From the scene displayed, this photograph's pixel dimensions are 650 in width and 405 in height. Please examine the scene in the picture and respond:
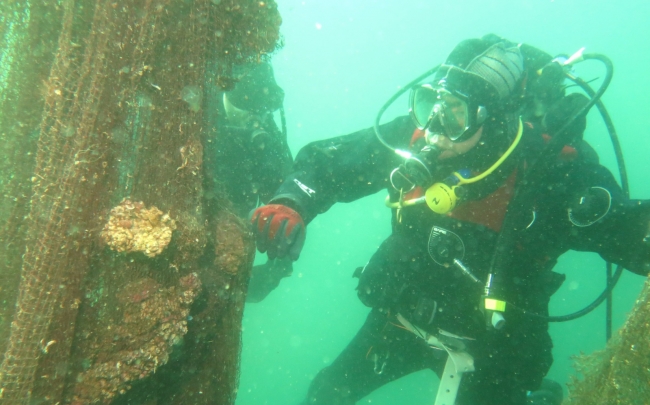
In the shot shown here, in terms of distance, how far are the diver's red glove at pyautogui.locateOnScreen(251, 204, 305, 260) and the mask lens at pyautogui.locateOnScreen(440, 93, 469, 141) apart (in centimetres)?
161

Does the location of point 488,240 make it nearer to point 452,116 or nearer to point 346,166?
point 452,116

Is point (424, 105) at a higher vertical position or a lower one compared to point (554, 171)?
higher

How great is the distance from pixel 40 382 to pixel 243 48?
2.10 metres

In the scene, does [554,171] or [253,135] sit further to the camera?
[253,135]

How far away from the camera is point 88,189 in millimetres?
1582

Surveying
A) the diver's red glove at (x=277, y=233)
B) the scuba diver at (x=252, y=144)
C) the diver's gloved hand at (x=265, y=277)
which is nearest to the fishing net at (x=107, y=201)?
the diver's red glove at (x=277, y=233)

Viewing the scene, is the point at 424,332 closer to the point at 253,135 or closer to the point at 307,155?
the point at 307,155

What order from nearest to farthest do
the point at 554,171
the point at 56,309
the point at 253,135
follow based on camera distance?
1. the point at 56,309
2. the point at 554,171
3. the point at 253,135

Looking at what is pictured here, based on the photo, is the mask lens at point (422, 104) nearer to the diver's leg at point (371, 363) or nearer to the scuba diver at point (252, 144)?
the diver's leg at point (371, 363)

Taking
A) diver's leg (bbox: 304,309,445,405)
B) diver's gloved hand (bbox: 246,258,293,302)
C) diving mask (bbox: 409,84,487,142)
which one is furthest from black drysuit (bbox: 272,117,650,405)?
diver's gloved hand (bbox: 246,258,293,302)

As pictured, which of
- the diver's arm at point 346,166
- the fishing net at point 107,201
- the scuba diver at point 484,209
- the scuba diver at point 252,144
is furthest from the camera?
the scuba diver at point 252,144

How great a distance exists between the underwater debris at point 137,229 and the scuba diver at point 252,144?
310 cm

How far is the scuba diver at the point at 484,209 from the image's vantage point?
3008 mm

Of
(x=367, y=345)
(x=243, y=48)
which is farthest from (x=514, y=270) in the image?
(x=243, y=48)
